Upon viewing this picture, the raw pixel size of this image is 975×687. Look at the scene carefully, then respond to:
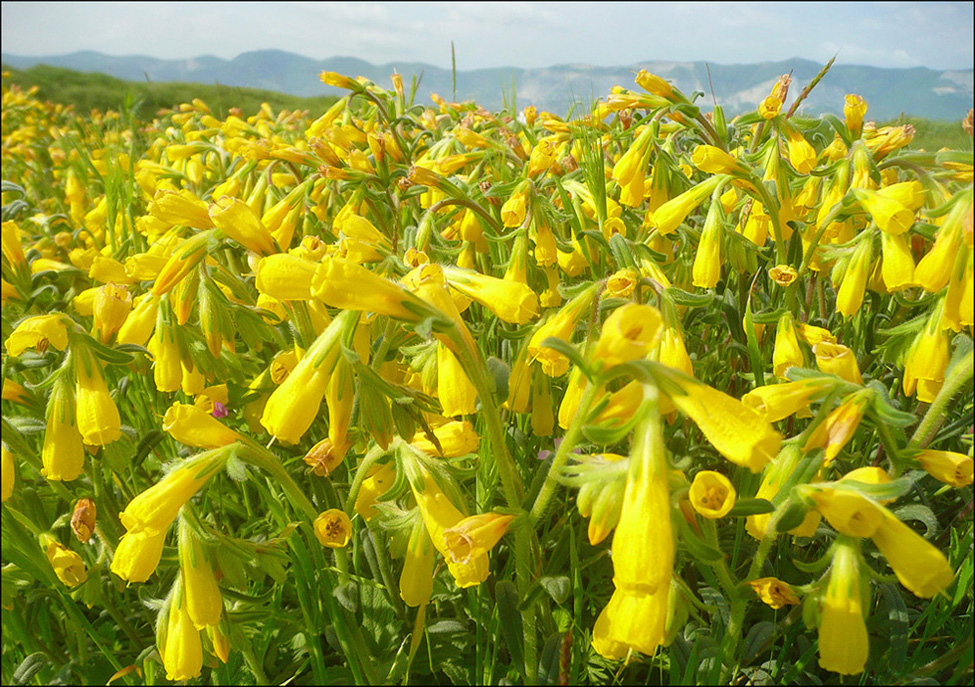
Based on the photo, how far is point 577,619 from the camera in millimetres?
1582

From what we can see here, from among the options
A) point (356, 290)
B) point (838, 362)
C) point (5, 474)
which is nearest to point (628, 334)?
point (356, 290)

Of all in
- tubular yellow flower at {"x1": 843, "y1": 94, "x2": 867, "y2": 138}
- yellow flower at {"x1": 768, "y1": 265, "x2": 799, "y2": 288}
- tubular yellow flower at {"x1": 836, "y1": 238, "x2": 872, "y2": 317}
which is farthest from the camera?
tubular yellow flower at {"x1": 843, "y1": 94, "x2": 867, "y2": 138}

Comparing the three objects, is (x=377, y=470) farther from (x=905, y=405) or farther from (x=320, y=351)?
(x=905, y=405)

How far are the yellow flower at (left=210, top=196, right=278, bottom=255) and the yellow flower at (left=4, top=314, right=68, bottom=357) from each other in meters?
0.44

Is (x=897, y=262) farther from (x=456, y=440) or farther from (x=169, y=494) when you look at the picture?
(x=169, y=494)

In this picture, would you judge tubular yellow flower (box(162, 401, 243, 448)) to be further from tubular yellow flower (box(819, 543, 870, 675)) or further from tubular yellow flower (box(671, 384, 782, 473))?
tubular yellow flower (box(819, 543, 870, 675))

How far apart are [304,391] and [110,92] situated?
23.4 metres

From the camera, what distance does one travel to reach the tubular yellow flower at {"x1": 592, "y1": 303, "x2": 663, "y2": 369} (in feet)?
2.73

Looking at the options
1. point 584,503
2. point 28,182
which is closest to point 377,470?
point 584,503

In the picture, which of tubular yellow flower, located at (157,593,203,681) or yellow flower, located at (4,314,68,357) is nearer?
tubular yellow flower, located at (157,593,203,681)

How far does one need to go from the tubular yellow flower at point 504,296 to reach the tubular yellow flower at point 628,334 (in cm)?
39

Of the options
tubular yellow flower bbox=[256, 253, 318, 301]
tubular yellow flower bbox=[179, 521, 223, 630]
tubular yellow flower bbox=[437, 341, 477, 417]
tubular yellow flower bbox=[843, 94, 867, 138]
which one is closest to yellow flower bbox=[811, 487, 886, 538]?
tubular yellow flower bbox=[437, 341, 477, 417]

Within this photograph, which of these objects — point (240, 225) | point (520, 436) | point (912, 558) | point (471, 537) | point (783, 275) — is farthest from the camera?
point (520, 436)

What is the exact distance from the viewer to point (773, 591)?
51.4 inches
